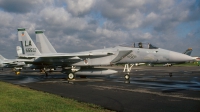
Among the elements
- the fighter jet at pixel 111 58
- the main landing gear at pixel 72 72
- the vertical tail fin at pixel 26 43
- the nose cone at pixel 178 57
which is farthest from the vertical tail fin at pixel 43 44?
the nose cone at pixel 178 57

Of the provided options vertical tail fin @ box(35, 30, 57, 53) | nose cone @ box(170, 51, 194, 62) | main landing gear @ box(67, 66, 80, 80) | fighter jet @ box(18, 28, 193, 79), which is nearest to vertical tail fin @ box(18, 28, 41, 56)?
vertical tail fin @ box(35, 30, 57, 53)

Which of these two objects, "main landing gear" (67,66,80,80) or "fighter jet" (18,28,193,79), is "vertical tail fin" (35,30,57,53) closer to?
"fighter jet" (18,28,193,79)

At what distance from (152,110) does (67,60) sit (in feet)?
40.7

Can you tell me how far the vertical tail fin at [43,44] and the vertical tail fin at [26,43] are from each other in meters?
1.71

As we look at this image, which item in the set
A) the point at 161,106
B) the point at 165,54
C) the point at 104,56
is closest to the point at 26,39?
the point at 104,56

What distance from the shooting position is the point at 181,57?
14.7m

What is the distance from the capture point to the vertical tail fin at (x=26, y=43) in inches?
821

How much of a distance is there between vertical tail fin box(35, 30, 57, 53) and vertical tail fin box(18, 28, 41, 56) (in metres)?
1.71

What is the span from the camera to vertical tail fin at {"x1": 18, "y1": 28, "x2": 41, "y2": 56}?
2086 centimetres

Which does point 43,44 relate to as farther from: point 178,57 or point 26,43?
point 178,57

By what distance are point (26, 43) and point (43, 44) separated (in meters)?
2.18

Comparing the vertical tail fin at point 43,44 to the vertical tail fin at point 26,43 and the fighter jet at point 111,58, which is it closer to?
the vertical tail fin at point 26,43

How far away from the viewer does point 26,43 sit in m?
21.2

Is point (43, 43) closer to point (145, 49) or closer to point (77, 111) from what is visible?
point (145, 49)
